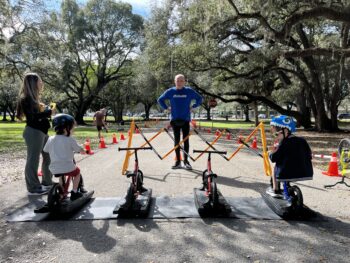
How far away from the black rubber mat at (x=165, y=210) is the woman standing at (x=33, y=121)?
2.58 feet

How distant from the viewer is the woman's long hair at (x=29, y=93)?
6172 mm

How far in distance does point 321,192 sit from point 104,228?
414 cm

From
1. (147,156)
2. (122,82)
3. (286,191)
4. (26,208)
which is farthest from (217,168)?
(122,82)

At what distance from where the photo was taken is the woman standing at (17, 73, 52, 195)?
619 centimetres

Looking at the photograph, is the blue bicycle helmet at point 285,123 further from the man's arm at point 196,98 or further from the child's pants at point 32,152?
the child's pants at point 32,152

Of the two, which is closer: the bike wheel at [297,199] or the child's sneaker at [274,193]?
the bike wheel at [297,199]

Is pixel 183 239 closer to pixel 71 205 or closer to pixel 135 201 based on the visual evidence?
pixel 135 201

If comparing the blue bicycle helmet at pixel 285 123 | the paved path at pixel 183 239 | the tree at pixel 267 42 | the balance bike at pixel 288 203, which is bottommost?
the paved path at pixel 183 239

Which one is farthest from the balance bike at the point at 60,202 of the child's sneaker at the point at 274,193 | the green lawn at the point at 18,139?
the green lawn at the point at 18,139

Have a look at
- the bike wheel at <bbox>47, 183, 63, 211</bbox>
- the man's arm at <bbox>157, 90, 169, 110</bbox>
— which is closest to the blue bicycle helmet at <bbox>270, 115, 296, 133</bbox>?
the bike wheel at <bbox>47, 183, 63, 211</bbox>

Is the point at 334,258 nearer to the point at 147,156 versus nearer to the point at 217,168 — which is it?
the point at 217,168

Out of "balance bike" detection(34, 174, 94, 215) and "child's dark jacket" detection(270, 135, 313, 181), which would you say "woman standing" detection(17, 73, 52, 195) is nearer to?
"balance bike" detection(34, 174, 94, 215)

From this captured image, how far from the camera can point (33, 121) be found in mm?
6234

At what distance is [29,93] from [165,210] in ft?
10.3
